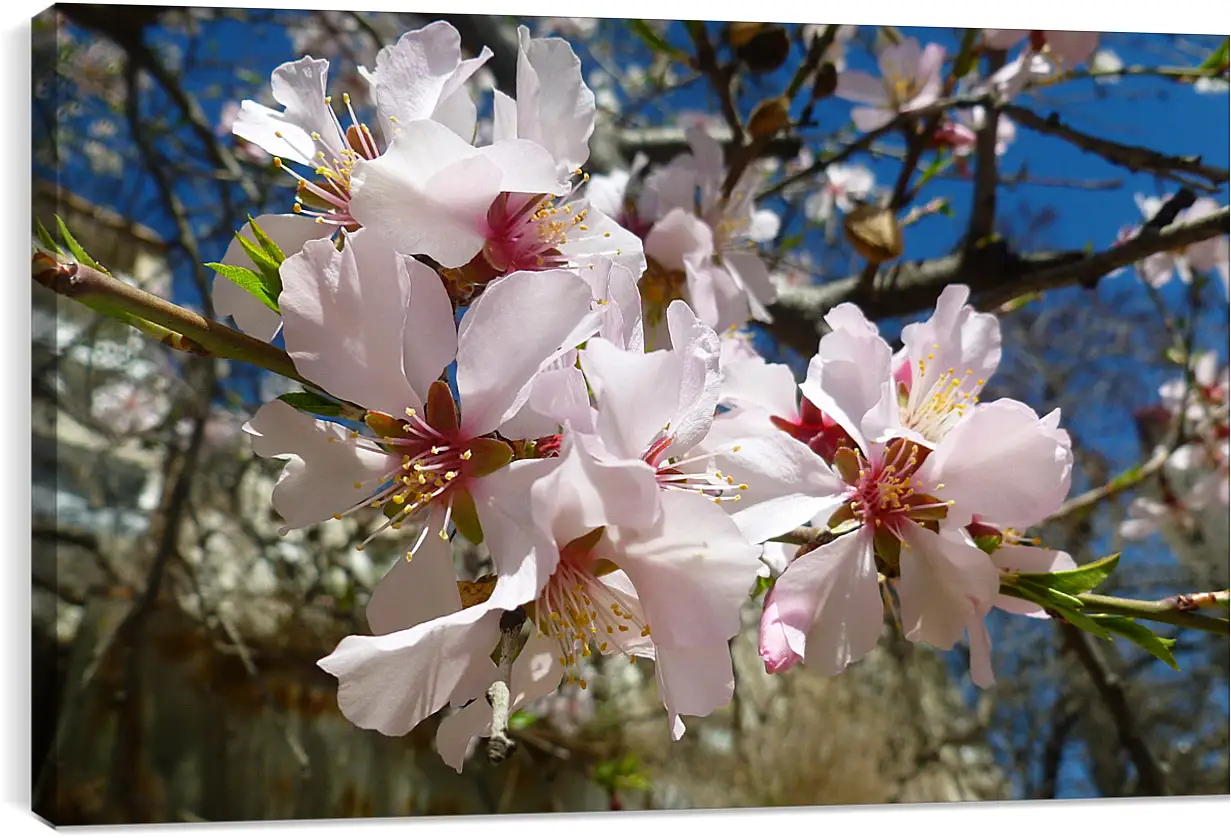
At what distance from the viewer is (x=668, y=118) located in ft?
→ 7.18

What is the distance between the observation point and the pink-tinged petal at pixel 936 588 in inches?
24.5

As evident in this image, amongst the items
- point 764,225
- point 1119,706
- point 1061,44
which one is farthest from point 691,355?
point 1119,706

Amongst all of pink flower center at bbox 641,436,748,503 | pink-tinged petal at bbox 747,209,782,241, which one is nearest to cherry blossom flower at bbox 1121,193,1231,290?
pink-tinged petal at bbox 747,209,782,241

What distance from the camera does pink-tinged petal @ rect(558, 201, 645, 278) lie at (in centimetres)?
62

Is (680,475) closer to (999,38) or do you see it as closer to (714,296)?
(714,296)

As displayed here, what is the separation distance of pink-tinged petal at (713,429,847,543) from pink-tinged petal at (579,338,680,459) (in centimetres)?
10

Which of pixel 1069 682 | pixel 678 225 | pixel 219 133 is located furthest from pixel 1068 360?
pixel 219 133

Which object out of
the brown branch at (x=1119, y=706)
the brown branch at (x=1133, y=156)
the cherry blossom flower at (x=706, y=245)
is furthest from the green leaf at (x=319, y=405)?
the brown branch at (x=1119, y=706)

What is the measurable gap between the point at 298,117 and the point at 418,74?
0.11 m

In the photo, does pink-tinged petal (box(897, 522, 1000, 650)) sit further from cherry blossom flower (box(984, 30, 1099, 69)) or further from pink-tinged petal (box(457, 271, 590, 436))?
cherry blossom flower (box(984, 30, 1099, 69))

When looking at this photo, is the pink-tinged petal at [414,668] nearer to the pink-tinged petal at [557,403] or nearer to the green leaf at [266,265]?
the pink-tinged petal at [557,403]

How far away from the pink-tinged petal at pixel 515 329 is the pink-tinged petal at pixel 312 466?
9 centimetres

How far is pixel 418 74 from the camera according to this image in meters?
0.58

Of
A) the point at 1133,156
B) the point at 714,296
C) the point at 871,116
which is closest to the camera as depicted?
the point at 714,296
